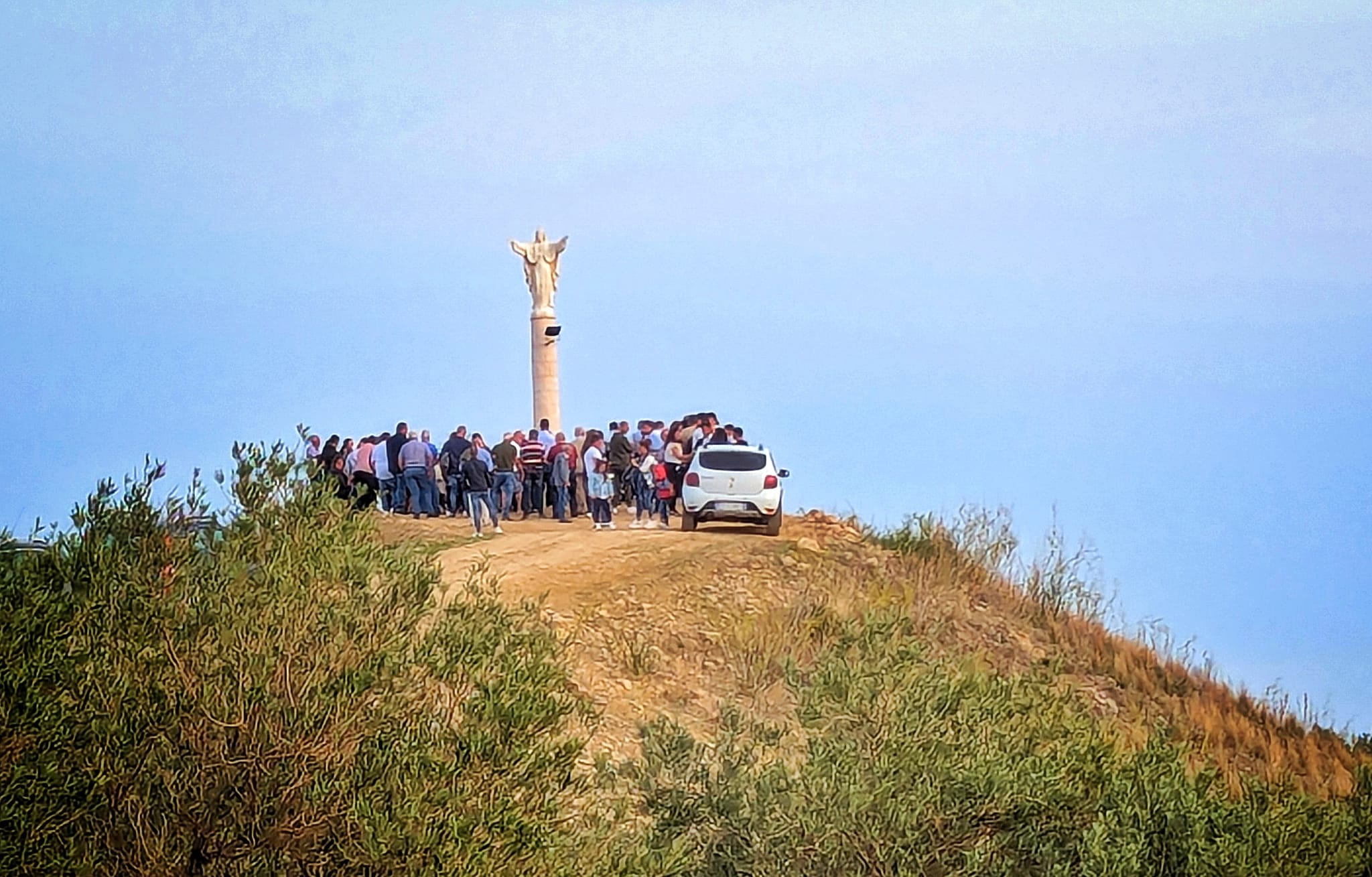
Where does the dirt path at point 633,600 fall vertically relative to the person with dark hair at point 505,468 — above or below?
below

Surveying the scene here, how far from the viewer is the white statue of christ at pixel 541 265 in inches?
1699

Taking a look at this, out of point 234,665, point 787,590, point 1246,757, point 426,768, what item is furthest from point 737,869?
point 1246,757

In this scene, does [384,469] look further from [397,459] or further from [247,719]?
[247,719]

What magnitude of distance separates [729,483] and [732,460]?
447mm

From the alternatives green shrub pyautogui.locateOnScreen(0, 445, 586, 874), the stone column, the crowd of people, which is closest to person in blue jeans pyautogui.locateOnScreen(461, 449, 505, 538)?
the crowd of people

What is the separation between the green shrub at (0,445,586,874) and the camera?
10578 mm

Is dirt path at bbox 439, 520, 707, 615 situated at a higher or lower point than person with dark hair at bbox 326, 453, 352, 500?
lower

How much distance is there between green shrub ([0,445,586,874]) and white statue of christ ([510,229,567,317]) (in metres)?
30.9

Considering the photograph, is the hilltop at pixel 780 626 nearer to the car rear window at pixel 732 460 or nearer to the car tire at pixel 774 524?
the car tire at pixel 774 524

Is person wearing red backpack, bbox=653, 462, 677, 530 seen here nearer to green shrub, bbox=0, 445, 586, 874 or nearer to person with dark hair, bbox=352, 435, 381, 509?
person with dark hair, bbox=352, 435, 381, 509

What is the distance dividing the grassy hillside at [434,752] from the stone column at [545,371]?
999 inches

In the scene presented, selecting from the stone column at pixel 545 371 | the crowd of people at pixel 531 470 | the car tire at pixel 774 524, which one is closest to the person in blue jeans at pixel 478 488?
the crowd of people at pixel 531 470

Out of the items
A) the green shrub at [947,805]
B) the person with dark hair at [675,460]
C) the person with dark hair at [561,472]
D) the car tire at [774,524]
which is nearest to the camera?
the green shrub at [947,805]

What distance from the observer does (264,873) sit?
425 inches
